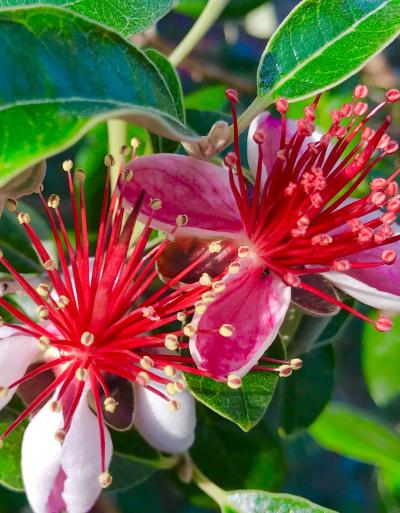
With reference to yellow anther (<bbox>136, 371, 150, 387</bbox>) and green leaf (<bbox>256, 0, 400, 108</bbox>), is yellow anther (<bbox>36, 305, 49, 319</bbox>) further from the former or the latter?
green leaf (<bbox>256, 0, 400, 108</bbox>)

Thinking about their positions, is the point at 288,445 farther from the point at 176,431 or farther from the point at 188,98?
the point at 176,431

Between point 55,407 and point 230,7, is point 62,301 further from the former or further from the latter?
point 230,7

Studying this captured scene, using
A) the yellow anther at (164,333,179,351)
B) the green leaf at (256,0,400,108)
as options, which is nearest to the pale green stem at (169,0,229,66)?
the green leaf at (256,0,400,108)

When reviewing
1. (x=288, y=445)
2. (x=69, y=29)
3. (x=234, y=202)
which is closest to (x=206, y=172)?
(x=234, y=202)

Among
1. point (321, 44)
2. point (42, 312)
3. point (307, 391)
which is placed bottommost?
point (307, 391)

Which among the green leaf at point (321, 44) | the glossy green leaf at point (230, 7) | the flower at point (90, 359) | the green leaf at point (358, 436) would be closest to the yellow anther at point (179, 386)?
the flower at point (90, 359)

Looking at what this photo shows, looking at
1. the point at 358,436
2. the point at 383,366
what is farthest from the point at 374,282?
the point at 358,436
